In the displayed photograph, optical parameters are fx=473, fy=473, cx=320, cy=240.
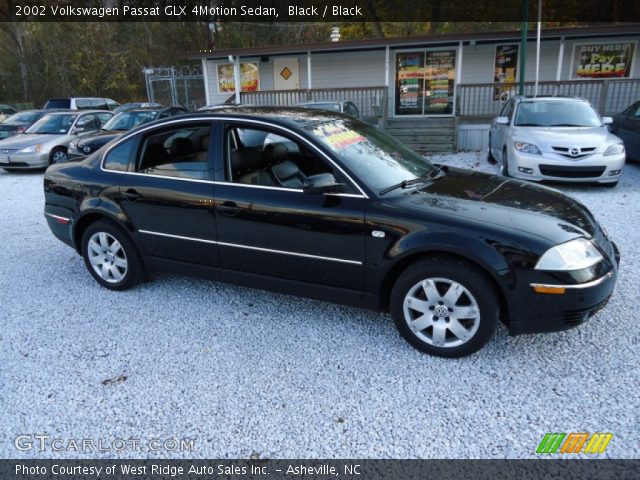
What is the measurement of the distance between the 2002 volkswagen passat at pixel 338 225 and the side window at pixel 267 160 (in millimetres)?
11

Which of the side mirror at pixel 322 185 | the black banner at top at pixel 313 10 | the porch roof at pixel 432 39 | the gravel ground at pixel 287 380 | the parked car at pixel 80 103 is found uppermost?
the black banner at top at pixel 313 10

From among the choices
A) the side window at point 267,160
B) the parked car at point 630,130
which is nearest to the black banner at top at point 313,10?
the parked car at point 630,130

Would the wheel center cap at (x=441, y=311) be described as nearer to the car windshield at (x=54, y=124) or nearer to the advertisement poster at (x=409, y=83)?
the car windshield at (x=54, y=124)

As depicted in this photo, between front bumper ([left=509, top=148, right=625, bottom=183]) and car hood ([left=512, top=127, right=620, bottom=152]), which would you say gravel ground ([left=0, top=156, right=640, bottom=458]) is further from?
car hood ([left=512, top=127, right=620, bottom=152])

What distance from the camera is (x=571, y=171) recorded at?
7695mm

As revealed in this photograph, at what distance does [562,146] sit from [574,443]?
638 centimetres

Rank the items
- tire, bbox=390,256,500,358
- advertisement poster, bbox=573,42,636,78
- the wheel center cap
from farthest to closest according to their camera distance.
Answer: advertisement poster, bbox=573,42,636,78
the wheel center cap
tire, bbox=390,256,500,358

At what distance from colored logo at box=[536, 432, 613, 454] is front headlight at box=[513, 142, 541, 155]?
20.4 ft

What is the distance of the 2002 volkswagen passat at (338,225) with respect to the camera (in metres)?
3.01

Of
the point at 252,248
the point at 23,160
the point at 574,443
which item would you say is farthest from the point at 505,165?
the point at 23,160

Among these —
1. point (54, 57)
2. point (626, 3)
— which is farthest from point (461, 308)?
point (54, 57)

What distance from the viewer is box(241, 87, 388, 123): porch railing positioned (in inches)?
620

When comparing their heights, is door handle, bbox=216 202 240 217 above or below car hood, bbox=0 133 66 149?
above

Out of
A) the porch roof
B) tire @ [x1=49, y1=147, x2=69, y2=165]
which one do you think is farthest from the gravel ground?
the porch roof
